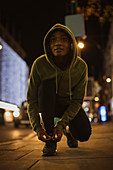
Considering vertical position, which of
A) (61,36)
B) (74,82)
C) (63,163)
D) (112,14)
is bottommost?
(63,163)

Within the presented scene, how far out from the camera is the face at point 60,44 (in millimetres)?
3480

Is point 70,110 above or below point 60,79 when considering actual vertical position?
below

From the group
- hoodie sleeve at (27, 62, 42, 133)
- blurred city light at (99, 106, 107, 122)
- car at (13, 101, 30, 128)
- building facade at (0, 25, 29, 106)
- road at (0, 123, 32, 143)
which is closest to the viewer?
hoodie sleeve at (27, 62, 42, 133)

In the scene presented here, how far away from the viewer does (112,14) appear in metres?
10.0

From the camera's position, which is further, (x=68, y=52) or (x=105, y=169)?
(x=68, y=52)

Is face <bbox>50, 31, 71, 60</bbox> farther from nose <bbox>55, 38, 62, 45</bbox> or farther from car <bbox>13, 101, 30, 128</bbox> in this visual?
car <bbox>13, 101, 30, 128</bbox>

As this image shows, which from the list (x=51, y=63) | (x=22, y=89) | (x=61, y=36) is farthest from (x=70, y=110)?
(x=22, y=89)

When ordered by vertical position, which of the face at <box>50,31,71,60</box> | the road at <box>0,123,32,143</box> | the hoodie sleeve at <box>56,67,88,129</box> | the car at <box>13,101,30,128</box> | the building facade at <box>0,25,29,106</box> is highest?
the building facade at <box>0,25,29,106</box>

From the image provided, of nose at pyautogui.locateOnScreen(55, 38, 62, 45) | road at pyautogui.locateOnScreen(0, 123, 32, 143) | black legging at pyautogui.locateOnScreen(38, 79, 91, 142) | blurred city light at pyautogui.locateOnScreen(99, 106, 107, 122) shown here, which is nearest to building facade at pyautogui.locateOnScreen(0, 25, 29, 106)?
blurred city light at pyautogui.locateOnScreen(99, 106, 107, 122)

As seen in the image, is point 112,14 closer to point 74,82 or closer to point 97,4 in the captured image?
point 97,4

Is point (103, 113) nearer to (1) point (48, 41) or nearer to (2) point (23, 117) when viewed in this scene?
(2) point (23, 117)

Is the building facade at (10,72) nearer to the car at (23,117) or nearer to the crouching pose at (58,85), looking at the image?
the car at (23,117)

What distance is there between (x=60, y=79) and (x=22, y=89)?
70.9 m

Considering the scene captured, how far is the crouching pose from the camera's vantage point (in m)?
3.41
